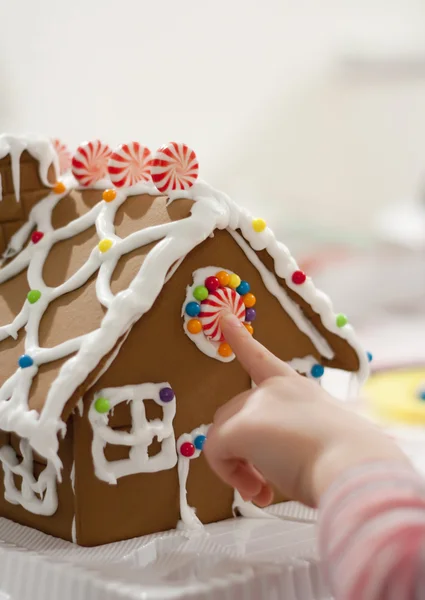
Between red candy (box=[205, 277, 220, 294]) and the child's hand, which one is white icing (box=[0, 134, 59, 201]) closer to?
red candy (box=[205, 277, 220, 294])

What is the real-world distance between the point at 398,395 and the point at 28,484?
2.42 ft

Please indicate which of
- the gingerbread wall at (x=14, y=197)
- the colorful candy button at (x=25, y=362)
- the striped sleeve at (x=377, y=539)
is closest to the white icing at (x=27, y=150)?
the gingerbread wall at (x=14, y=197)

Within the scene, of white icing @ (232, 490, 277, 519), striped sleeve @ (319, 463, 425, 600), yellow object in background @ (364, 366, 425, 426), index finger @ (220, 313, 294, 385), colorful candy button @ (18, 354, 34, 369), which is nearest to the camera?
striped sleeve @ (319, 463, 425, 600)

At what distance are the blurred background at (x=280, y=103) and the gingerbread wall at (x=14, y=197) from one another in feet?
3.27

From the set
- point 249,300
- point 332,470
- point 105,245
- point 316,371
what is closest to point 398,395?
point 316,371

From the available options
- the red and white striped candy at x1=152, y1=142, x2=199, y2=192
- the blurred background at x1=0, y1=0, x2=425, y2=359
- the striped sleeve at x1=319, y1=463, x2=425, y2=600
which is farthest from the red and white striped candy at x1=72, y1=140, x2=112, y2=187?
the blurred background at x1=0, y1=0, x2=425, y2=359

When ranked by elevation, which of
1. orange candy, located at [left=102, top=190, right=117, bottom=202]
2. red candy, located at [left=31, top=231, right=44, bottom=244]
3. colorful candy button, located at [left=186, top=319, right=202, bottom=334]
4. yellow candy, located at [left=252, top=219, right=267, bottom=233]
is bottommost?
colorful candy button, located at [left=186, top=319, right=202, bottom=334]

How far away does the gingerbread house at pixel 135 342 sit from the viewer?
0.74 m

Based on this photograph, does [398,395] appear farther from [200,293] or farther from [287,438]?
[287,438]

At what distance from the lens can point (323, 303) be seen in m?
0.86

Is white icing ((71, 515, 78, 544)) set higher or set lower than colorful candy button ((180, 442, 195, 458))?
lower

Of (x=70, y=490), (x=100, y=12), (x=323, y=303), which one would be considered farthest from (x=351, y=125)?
(x=70, y=490)

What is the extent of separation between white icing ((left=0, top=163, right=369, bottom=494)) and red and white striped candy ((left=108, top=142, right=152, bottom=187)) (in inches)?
0.5

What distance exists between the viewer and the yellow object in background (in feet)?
4.19
